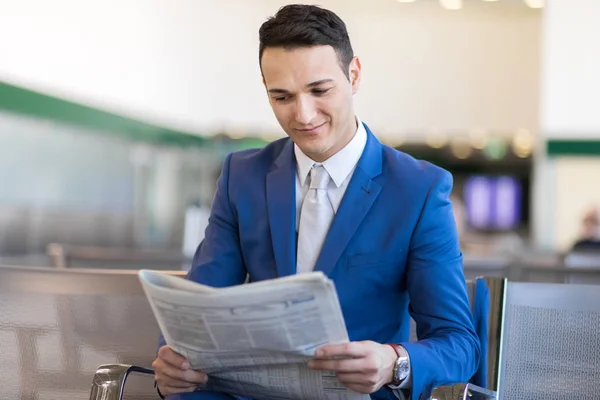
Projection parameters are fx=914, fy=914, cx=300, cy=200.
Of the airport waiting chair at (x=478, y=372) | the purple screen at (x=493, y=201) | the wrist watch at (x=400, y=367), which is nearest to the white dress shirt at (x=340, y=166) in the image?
the wrist watch at (x=400, y=367)

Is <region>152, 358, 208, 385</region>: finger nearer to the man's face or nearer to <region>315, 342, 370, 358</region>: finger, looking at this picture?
<region>315, 342, 370, 358</region>: finger

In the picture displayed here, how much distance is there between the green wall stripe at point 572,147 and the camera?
12750 millimetres

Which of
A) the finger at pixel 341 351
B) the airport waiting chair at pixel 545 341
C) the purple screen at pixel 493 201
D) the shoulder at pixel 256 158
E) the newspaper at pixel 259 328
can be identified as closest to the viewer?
the newspaper at pixel 259 328

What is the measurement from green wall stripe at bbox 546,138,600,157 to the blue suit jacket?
451 inches

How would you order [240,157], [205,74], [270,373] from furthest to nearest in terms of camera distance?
[205,74]
[240,157]
[270,373]

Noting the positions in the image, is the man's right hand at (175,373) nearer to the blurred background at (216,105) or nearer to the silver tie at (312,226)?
the silver tie at (312,226)

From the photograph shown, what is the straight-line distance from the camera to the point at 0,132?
872 centimetres

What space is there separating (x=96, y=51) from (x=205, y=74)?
3925 mm

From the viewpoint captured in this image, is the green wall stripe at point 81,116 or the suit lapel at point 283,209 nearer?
the suit lapel at point 283,209

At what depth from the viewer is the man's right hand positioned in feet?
5.54

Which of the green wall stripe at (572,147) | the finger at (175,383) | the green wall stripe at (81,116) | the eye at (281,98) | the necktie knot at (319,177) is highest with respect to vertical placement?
the green wall stripe at (81,116)

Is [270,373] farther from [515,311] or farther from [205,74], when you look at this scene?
[205,74]

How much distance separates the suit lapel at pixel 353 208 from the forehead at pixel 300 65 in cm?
22

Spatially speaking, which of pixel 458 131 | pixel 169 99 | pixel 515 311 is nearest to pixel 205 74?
pixel 169 99
